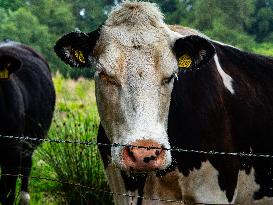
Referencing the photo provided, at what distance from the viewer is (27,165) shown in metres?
7.57

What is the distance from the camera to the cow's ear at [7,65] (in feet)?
20.5

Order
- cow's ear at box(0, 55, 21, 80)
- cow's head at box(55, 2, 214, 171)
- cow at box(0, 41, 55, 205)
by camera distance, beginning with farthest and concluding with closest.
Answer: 1. cow at box(0, 41, 55, 205)
2. cow's ear at box(0, 55, 21, 80)
3. cow's head at box(55, 2, 214, 171)

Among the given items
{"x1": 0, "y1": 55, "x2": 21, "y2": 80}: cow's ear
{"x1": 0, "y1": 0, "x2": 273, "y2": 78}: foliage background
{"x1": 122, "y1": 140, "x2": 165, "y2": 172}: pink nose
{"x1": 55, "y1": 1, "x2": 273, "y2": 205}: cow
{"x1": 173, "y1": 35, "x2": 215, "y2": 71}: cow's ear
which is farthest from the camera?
{"x1": 0, "y1": 0, "x2": 273, "y2": 78}: foliage background

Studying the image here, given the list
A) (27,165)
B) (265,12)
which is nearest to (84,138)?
(27,165)

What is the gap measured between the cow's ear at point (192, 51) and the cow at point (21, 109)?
249 cm

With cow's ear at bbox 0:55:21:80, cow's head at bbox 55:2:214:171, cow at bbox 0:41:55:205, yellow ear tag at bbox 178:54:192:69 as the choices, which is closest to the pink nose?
cow's head at bbox 55:2:214:171

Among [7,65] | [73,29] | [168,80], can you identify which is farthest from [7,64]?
[73,29]

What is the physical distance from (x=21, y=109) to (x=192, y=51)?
3.55 meters

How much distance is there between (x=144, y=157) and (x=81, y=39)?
1045 mm

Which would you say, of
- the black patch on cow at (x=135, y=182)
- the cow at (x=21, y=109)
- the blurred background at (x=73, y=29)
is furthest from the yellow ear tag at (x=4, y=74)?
the black patch on cow at (x=135, y=182)

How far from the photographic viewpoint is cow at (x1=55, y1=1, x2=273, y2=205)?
135 inches

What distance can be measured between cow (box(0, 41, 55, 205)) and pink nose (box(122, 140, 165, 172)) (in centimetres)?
278

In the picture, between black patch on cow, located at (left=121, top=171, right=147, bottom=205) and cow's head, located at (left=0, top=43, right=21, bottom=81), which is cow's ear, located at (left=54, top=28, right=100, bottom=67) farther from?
cow's head, located at (left=0, top=43, right=21, bottom=81)

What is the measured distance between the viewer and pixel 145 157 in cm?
313
